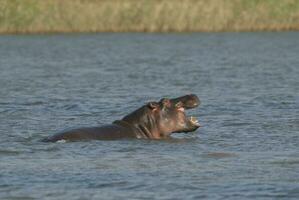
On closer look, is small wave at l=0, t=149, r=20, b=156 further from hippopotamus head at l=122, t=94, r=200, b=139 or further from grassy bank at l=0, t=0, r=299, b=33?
grassy bank at l=0, t=0, r=299, b=33

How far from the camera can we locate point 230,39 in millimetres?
40281

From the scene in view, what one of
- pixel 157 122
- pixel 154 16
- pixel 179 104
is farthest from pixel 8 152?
pixel 154 16

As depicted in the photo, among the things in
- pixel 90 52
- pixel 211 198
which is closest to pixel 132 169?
pixel 211 198

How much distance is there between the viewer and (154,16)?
41.8 meters

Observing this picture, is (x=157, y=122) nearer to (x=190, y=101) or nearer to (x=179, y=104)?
(x=179, y=104)

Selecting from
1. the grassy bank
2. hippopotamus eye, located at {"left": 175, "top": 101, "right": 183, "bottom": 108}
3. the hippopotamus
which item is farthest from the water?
the grassy bank

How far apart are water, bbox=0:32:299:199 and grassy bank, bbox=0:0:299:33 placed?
6.12 metres

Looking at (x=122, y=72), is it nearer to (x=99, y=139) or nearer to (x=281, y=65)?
(x=281, y=65)

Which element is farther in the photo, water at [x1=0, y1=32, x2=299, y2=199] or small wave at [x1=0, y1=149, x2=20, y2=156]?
small wave at [x1=0, y1=149, x2=20, y2=156]

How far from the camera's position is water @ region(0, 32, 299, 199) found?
34.6ft

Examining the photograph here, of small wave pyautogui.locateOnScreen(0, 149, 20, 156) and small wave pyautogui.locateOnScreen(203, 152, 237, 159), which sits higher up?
small wave pyautogui.locateOnScreen(0, 149, 20, 156)

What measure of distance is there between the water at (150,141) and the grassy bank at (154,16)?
612 cm

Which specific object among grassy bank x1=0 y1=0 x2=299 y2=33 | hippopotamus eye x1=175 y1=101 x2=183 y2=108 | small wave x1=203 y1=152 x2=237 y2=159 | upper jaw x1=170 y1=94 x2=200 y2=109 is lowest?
grassy bank x1=0 y1=0 x2=299 y2=33

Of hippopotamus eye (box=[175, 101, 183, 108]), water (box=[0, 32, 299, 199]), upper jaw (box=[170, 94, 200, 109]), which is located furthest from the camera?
hippopotamus eye (box=[175, 101, 183, 108])
